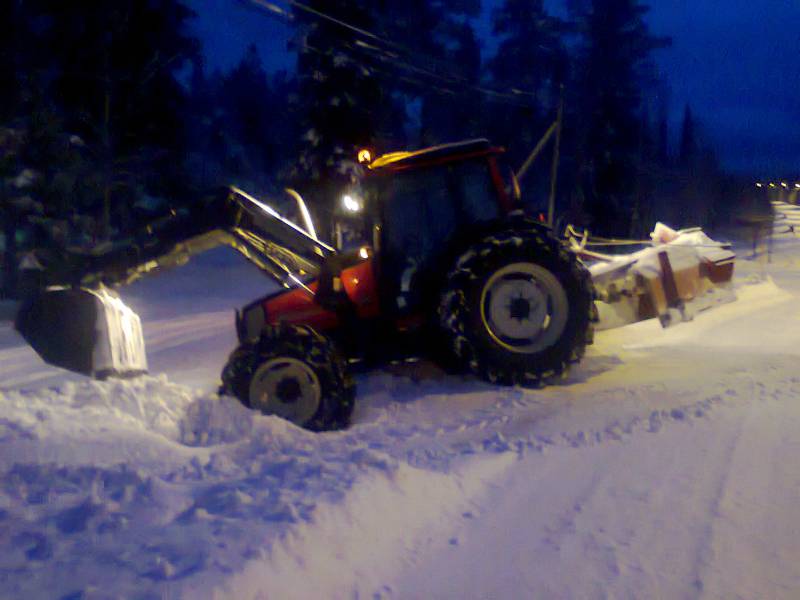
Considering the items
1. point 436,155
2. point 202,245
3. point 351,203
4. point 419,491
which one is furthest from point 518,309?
point 202,245

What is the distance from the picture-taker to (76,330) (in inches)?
272

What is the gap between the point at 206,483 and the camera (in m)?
4.50

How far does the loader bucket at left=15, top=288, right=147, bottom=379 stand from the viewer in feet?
22.6

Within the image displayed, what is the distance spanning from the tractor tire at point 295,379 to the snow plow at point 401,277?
39cm

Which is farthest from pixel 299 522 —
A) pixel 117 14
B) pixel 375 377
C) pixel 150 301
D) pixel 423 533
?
pixel 117 14

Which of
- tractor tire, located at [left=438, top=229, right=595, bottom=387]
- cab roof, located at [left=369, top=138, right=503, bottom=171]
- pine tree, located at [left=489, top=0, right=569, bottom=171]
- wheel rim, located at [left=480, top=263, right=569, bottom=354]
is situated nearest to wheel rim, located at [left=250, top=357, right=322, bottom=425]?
tractor tire, located at [left=438, top=229, right=595, bottom=387]

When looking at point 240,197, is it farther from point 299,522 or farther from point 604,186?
point 604,186

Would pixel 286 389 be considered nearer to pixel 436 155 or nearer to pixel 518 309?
pixel 518 309

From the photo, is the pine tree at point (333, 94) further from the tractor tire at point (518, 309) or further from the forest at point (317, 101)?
the tractor tire at point (518, 309)

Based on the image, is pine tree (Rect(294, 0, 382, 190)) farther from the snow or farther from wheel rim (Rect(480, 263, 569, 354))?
the snow

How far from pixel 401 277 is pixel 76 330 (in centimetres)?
322

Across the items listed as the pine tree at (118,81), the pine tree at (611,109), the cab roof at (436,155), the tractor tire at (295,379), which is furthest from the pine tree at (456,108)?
the tractor tire at (295,379)

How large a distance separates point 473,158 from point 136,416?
4.00 m

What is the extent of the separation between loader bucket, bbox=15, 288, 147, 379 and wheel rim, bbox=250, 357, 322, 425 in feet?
5.67
